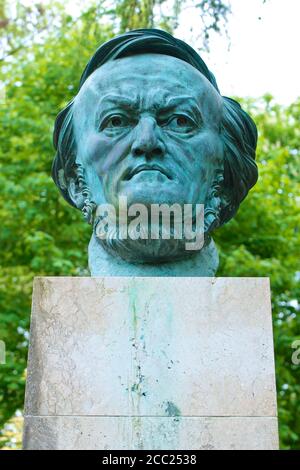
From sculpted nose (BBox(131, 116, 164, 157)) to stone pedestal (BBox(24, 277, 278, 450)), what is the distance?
78 cm

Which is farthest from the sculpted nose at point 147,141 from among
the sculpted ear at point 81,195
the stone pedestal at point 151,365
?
the stone pedestal at point 151,365

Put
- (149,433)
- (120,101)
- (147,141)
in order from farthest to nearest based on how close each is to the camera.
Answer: (120,101)
(147,141)
(149,433)

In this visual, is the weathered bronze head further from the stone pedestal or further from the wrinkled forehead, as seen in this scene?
the stone pedestal

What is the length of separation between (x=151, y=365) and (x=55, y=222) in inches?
270

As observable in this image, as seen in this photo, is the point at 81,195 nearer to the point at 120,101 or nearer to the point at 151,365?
the point at 120,101

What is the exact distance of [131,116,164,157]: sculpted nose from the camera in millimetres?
3805

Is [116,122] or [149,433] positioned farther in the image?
[116,122]

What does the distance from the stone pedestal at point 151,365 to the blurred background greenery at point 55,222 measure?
4.87m

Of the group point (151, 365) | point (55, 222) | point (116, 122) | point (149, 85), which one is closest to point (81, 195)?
point (116, 122)

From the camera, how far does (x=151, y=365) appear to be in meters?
3.22

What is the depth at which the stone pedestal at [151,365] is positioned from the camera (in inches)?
124

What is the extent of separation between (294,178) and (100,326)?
1029cm

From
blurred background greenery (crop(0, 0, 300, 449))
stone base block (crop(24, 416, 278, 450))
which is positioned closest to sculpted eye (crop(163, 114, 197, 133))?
stone base block (crop(24, 416, 278, 450))

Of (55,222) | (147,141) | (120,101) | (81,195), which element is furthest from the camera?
(55,222)
